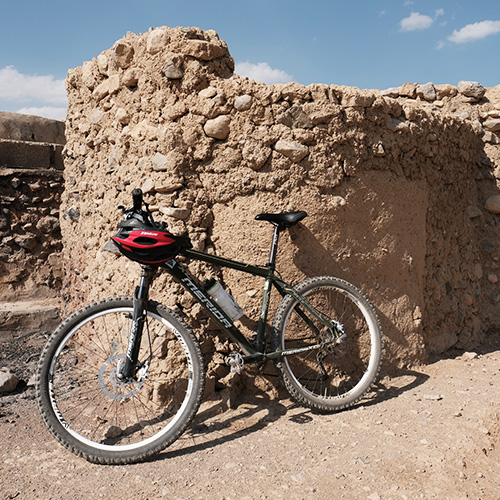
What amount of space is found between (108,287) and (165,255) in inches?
34.4

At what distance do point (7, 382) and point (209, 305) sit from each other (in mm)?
1626

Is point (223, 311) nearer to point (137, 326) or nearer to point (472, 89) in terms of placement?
point (137, 326)

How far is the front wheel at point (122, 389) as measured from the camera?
248 centimetres

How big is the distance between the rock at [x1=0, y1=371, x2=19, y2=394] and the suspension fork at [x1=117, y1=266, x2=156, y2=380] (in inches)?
50.3

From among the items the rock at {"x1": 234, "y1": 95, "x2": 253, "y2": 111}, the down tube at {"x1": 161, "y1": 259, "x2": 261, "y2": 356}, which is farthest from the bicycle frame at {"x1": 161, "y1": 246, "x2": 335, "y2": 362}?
the rock at {"x1": 234, "y1": 95, "x2": 253, "y2": 111}

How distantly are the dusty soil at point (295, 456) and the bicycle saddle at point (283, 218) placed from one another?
3.60 feet

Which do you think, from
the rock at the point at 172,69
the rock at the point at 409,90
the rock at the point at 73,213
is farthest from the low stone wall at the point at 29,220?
the rock at the point at 409,90

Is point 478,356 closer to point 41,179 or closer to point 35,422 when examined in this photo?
point 35,422

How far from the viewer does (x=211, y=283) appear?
9.25ft

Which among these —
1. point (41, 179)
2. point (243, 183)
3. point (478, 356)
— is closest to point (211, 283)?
point (243, 183)

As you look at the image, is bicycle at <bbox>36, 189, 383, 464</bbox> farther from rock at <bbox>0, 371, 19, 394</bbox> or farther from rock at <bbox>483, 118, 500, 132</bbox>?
rock at <bbox>483, 118, 500, 132</bbox>

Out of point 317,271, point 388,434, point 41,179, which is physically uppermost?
point 41,179

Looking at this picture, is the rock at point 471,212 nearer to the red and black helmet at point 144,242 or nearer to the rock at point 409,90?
the rock at point 409,90

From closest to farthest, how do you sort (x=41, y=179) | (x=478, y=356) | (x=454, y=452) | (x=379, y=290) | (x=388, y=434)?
(x=454, y=452) → (x=388, y=434) → (x=379, y=290) → (x=478, y=356) → (x=41, y=179)
